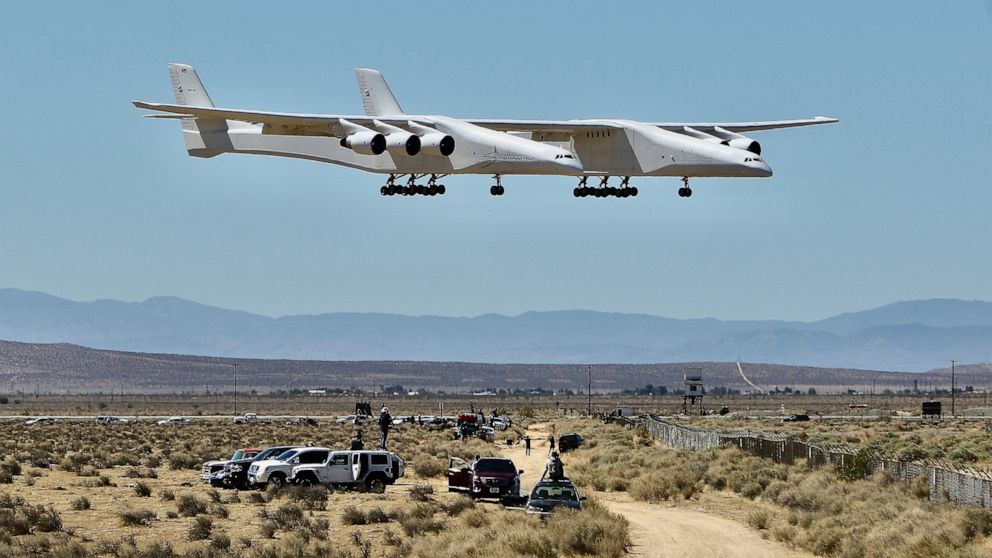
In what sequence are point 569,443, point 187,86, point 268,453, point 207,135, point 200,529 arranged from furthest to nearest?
point 569,443
point 187,86
point 207,135
point 268,453
point 200,529

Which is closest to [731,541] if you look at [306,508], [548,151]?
[306,508]

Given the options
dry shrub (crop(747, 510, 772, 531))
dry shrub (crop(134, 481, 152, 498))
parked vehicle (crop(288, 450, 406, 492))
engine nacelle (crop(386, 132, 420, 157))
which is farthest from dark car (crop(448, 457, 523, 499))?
engine nacelle (crop(386, 132, 420, 157))

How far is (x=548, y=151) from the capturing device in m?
56.8

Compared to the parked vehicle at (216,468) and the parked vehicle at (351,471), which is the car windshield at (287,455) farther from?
the parked vehicle at (216,468)

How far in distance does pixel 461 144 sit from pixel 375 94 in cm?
1338

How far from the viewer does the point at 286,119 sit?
65.1m

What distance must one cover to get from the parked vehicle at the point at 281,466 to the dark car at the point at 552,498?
11495mm

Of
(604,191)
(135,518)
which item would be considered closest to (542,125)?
(604,191)

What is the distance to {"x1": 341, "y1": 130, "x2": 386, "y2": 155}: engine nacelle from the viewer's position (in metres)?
60.6

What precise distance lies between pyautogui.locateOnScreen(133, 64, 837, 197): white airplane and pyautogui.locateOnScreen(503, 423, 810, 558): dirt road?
14.1m

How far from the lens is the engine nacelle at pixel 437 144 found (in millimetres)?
59594

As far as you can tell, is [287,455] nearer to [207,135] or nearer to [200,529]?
[200,529]

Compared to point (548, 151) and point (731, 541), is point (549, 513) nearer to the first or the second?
point (731, 541)

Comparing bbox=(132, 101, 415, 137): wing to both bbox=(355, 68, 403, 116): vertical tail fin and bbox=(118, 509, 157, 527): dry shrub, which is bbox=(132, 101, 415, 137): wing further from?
bbox=(118, 509, 157, 527): dry shrub
